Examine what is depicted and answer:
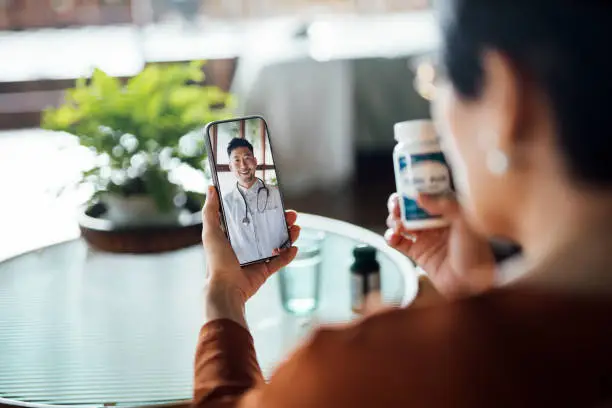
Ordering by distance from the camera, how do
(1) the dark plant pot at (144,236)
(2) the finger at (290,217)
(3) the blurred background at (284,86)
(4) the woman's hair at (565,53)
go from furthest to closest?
(3) the blurred background at (284,86), (1) the dark plant pot at (144,236), (2) the finger at (290,217), (4) the woman's hair at (565,53)

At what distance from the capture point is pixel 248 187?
850 millimetres

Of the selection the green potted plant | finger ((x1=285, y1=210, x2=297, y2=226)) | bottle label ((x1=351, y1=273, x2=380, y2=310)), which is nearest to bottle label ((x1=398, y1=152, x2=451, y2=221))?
finger ((x1=285, y1=210, x2=297, y2=226))

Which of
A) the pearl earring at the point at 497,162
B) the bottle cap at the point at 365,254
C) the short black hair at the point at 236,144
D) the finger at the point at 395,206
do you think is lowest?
the bottle cap at the point at 365,254

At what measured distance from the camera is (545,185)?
0.42 metres

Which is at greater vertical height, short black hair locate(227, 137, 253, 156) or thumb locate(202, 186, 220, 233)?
short black hair locate(227, 137, 253, 156)

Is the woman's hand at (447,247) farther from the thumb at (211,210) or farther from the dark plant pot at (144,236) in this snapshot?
the dark plant pot at (144,236)

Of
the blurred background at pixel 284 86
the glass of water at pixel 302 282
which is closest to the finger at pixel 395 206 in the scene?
the glass of water at pixel 302 282

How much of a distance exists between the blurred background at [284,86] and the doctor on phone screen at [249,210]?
128 cm

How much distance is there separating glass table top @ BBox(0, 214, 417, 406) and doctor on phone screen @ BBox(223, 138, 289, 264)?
0.11 m

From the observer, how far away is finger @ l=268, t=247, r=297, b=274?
858 mm

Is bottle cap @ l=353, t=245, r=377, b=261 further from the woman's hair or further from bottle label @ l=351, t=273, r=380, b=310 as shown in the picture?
the woman's hair

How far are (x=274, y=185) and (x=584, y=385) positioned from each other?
1.76ft

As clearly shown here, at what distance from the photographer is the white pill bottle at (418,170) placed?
77 centimetres

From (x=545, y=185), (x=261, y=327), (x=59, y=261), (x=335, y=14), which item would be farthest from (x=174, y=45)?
(x=545, y=185)
